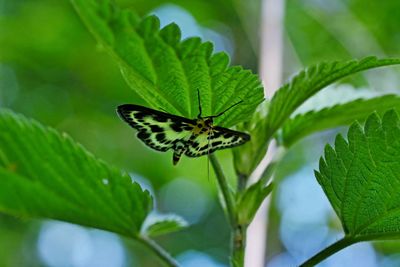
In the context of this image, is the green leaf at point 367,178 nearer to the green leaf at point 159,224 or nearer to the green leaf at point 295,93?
the green leaf at point 295,93

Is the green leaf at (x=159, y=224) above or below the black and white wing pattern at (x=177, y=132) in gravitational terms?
below

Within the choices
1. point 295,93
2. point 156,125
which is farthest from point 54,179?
point 295,93

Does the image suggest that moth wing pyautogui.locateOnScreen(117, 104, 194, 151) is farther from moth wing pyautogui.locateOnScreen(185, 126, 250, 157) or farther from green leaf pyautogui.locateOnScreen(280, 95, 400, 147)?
green leaf pyautogui.locateOnScreen(280, 95, 400, 147)

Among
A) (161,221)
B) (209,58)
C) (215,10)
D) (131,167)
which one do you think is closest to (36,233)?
(131,167)

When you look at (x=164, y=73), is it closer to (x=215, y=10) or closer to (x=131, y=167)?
(x=131, y=167)

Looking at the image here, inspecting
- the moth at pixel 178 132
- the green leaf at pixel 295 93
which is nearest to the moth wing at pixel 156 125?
the moth at pixel 178 132

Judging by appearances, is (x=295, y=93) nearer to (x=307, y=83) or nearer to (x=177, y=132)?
(x=307, y=83)

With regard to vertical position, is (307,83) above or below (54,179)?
above
